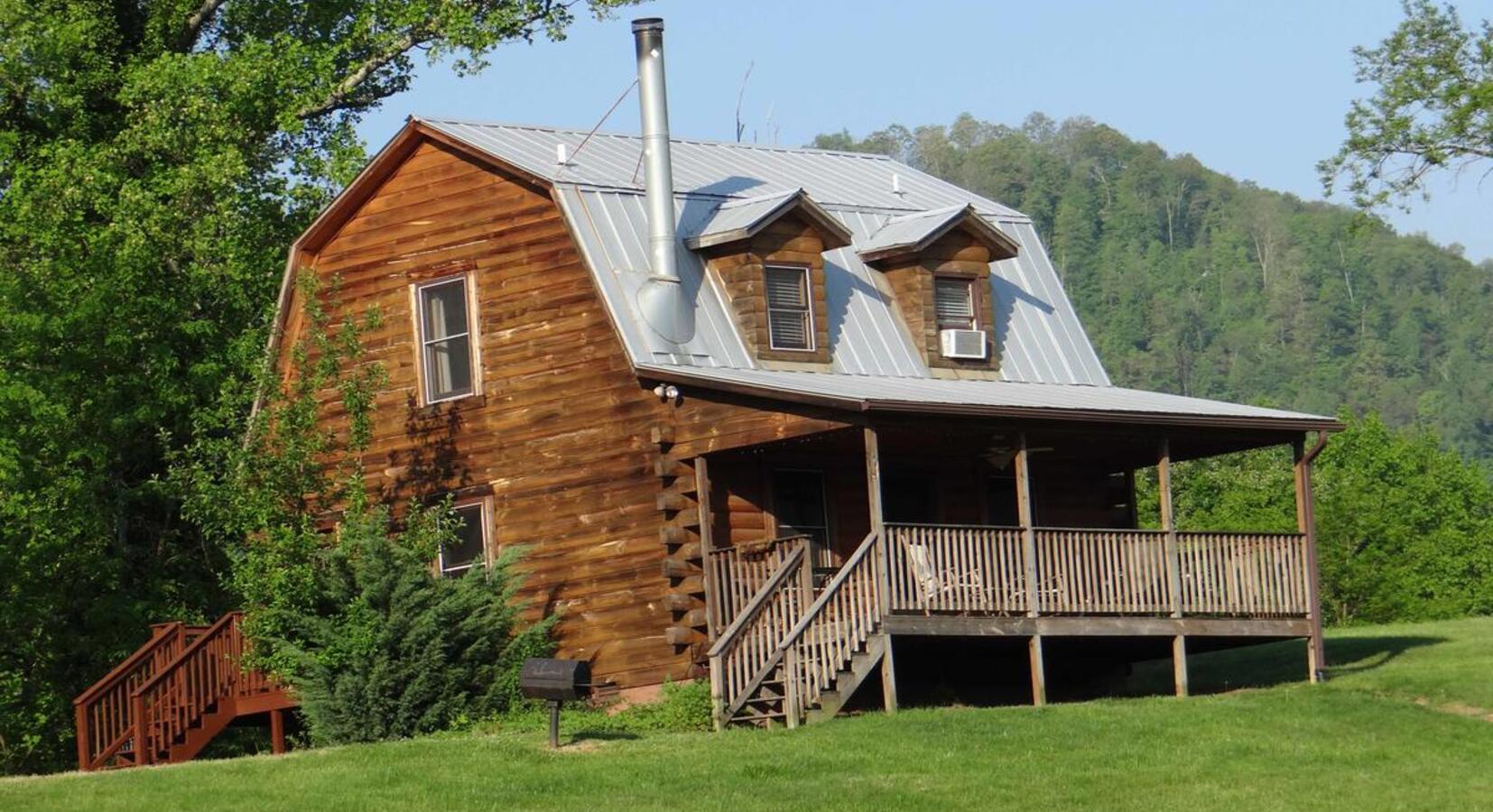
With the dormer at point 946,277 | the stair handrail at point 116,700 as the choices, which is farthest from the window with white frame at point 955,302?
the stair handrail at point 116,700

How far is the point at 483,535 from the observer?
29938mm

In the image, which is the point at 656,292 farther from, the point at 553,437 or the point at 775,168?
the point at 775,168

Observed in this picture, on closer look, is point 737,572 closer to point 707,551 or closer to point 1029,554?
point 707,551

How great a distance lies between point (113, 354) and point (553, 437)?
7.39 meters

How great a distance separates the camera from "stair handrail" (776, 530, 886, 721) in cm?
2541

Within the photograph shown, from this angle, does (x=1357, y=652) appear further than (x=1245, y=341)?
No

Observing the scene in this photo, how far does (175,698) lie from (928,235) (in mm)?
11155

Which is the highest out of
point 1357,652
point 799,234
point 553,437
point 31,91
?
point 31,91

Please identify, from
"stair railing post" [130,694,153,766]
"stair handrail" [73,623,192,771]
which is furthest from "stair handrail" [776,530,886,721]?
"stair handrail" [73,623,192,771]

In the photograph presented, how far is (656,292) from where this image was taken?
28.7 metres

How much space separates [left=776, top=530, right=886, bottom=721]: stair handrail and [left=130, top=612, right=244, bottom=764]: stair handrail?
773 centimetres

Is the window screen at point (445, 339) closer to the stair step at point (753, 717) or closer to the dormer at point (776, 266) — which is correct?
the dormer at point (776, 266)

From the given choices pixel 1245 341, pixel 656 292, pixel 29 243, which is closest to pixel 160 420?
pixel 29 243

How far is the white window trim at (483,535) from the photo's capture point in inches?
1173
